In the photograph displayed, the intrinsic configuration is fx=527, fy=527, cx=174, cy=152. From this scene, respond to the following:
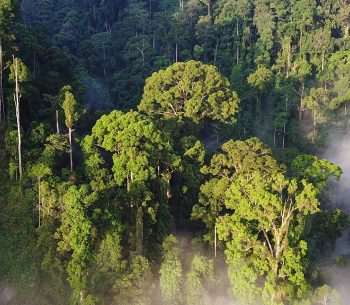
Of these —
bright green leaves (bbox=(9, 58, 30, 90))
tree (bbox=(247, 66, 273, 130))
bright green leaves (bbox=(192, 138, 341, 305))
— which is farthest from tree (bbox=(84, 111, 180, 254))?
tree (bbox=(247, 66, 273, 130))

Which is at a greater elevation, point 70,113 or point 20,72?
point 20,72

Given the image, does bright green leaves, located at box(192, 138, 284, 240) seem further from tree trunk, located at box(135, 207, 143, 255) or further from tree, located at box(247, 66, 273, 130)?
tree, located at box(247, 66, 273, 130)

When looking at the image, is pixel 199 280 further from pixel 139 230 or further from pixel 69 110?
pixel 69 110

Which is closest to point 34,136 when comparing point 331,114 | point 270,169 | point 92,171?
point 92,171

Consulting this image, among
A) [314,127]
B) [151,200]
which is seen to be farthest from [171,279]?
[314,127]

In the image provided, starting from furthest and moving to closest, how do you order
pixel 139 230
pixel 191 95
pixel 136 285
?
pixel 191 95, pixel 139 230, pixel 136 285

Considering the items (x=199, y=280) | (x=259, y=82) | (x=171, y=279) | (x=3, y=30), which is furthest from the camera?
(x=259, y=82)

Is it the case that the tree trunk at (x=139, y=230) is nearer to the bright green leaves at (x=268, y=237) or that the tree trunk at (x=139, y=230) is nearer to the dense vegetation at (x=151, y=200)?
the dense vegetation at (x=151, y=200)

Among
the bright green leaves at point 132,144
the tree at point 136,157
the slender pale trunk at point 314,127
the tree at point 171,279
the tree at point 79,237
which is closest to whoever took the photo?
the tree at point 79,237

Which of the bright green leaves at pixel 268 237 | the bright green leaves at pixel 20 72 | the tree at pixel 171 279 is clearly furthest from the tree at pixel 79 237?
the bright green leaves at pixel 20 72
